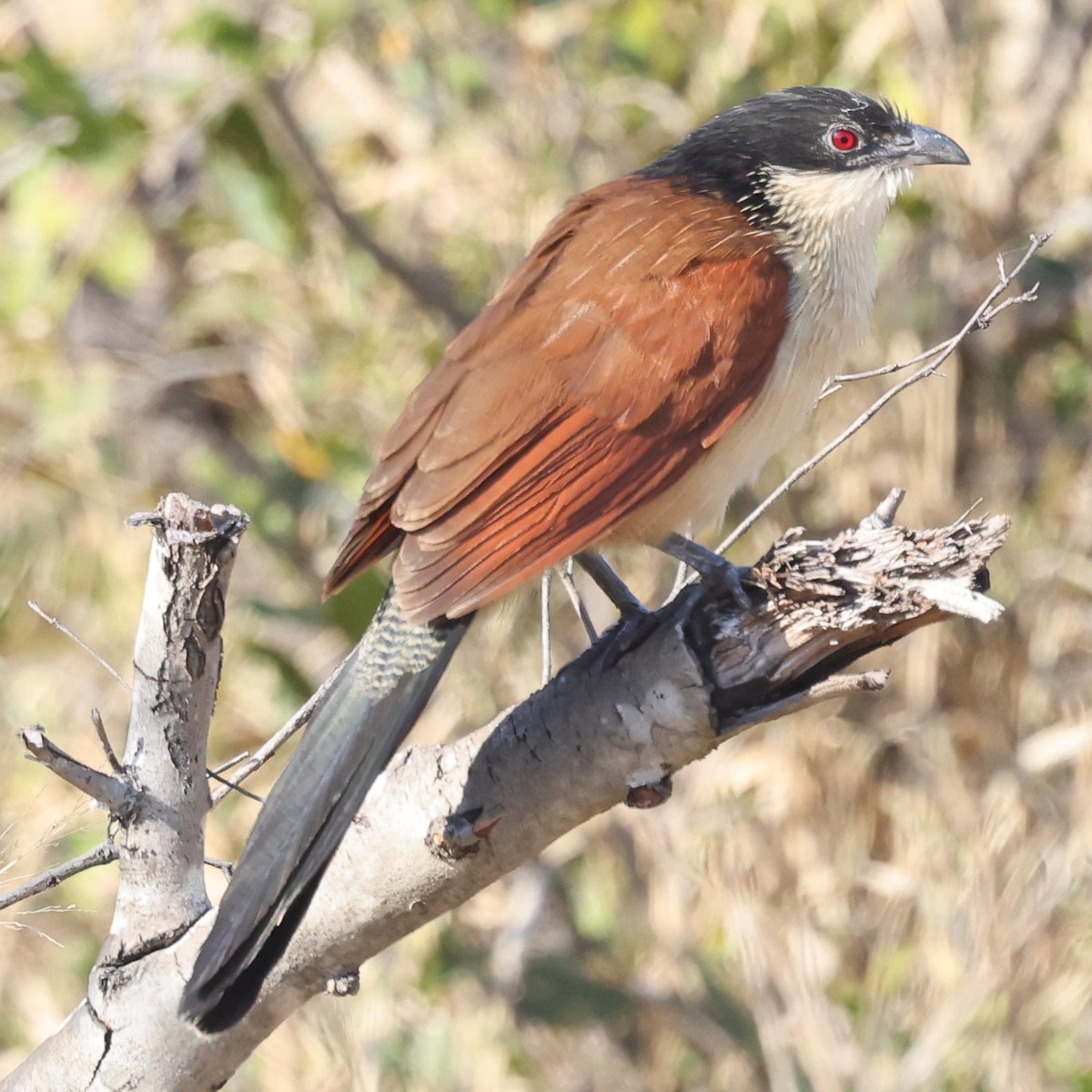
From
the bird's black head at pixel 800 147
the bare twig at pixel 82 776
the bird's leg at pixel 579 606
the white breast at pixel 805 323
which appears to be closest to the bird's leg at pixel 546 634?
the bird's leg at pixel 579 606

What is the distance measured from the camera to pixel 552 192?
13.0 feet

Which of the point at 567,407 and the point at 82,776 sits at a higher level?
the point at 82,776

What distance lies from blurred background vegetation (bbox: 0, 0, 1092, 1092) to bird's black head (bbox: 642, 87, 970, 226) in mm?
1145

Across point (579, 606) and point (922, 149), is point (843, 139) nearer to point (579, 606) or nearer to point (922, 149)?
point (922, 149)

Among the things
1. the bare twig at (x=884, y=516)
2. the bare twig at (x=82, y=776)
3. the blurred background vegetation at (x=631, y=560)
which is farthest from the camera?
the blurred background vegetation at (x=631, y=560)

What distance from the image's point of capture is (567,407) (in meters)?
2.13

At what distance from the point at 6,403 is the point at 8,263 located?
2.84ft

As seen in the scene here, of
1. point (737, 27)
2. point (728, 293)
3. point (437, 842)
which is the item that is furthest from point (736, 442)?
point (737, 27)

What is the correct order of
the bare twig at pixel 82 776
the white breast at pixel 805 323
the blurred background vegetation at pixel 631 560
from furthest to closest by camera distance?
the blurred background vegetation at pixel 631 560 < the white breast at pixel 805 323 < the bare twig at pixel 82 776

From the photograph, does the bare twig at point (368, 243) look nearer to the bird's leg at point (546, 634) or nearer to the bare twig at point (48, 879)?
the bird's leg at point (546, 634)

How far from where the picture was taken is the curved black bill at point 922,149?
2570 mm

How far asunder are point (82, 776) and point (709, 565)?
850mm

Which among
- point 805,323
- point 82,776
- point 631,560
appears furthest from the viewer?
point 631,560

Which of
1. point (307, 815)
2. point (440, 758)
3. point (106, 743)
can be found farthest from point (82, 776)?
point (440, 758)
